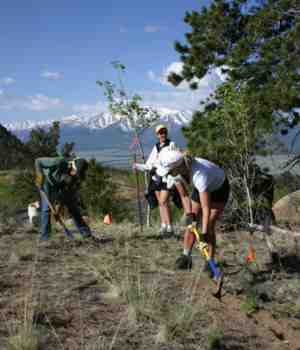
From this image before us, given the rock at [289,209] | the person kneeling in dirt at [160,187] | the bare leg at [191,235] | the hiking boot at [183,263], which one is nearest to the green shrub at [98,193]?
the rock at [289,209]

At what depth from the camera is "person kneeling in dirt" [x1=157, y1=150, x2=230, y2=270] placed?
514 cm

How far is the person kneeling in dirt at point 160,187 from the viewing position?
25.6 ft

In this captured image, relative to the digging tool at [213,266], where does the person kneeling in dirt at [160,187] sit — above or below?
above

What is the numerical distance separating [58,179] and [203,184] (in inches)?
125

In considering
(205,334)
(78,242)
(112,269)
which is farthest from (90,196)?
(205,334)

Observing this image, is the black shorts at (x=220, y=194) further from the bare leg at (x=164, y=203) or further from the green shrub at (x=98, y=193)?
the green shrub at (x=98, y=193)

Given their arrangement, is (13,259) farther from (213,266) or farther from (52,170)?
(213,266)

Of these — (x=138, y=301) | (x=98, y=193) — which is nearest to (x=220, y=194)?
(x=138, y=301)

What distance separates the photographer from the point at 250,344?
4344mm

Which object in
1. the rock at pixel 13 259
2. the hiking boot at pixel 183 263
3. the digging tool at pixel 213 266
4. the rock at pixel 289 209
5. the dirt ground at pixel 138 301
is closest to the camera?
the dirt ground at pixel 138 301

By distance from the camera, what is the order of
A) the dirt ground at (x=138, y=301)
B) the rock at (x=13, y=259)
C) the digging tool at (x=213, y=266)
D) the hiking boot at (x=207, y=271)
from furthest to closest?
the rock at (x=13, y=259)
the hiking boot at (x=207, y=271)
the digging tool at (x=213, y=266)
the dirt ground at (x=138, y=301)

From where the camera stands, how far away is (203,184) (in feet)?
17.4

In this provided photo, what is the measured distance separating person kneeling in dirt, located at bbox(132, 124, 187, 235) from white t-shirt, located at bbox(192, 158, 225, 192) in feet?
6.31

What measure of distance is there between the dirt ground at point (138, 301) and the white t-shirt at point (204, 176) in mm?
908
